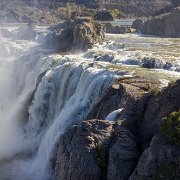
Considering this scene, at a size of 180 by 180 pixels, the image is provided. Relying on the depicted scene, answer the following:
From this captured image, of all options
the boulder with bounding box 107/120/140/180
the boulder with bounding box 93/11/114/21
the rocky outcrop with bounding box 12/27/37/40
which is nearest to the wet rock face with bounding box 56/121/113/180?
the boulder with bounding box 107/120/140/180

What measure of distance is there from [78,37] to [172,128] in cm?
3261

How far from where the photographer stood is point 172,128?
13.5 metres

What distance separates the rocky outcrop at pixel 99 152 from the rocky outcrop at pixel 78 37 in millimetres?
27036

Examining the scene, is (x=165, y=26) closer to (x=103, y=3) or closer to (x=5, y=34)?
(x=5, y=34)

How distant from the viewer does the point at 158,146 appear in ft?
44.7

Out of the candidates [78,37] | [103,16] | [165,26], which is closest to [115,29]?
[165,26]

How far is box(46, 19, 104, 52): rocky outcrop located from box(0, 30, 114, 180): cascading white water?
4077 mm

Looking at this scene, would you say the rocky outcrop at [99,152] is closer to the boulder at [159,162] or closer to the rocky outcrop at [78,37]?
the boulder at [159,162]

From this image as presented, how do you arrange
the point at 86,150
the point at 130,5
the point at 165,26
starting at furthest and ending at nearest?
the point at 130,5 → the point at 165,26 → the point at 86,150

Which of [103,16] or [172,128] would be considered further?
[103,16]

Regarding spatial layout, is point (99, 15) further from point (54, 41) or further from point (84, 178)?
point (84, 178)

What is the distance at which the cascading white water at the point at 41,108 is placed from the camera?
80.1ft

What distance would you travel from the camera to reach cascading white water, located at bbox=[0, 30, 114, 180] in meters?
24.4

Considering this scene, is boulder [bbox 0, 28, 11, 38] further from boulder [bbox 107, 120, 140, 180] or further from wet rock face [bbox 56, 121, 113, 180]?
boulder [bbox 107, 120, 140, 180]
